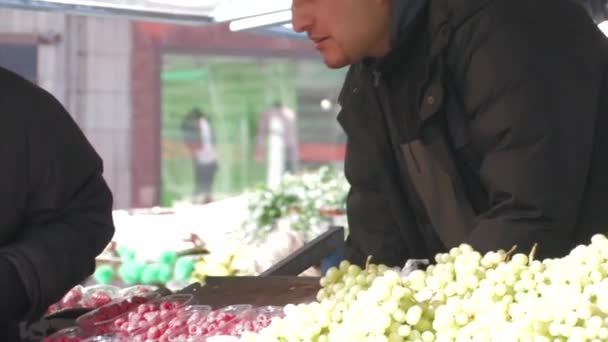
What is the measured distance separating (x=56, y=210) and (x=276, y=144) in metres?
8.63

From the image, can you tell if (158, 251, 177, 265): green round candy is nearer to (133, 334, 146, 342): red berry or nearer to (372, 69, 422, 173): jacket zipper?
(372, 69, 422, 173): jacket zipper

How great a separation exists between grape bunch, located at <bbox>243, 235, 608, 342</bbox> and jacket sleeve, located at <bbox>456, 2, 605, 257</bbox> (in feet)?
1.86

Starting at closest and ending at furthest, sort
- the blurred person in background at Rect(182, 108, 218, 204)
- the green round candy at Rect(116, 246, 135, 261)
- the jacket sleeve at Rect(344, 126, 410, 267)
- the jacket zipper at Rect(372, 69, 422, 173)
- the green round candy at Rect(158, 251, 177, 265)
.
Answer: the jacket zipper at Rect(372, 69, 422, 173) → the jacket sleeve at Rect(344, 126, 410, 267) → the green round candy at Rect(158, 251, 177, 265) → the green round candy at Rect(116, 246, 135, 261) → the blurred person in background at Rect(182, 108, 218, 204)

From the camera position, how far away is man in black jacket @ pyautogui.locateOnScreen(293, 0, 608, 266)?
8.61 feet

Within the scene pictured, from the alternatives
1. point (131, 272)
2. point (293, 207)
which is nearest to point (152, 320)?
point (131, 272)

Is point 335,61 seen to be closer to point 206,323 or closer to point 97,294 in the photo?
point 206,323

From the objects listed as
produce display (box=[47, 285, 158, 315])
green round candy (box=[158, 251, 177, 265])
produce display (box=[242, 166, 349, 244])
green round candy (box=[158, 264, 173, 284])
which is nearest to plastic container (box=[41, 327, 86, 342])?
produce display (box=[47, 285, 158, 315])

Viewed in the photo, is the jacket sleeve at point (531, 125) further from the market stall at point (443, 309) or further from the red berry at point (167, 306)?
the red berry at point (167, 306)

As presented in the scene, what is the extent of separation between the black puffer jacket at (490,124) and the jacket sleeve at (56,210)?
0.73 metres

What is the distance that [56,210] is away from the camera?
2676 millimetres

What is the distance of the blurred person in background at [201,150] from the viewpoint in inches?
433

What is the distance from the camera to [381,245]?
3193mm

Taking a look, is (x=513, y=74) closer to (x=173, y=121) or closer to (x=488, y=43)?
(x=488, y=43)

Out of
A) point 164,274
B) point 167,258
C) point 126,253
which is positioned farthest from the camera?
point 126,253
